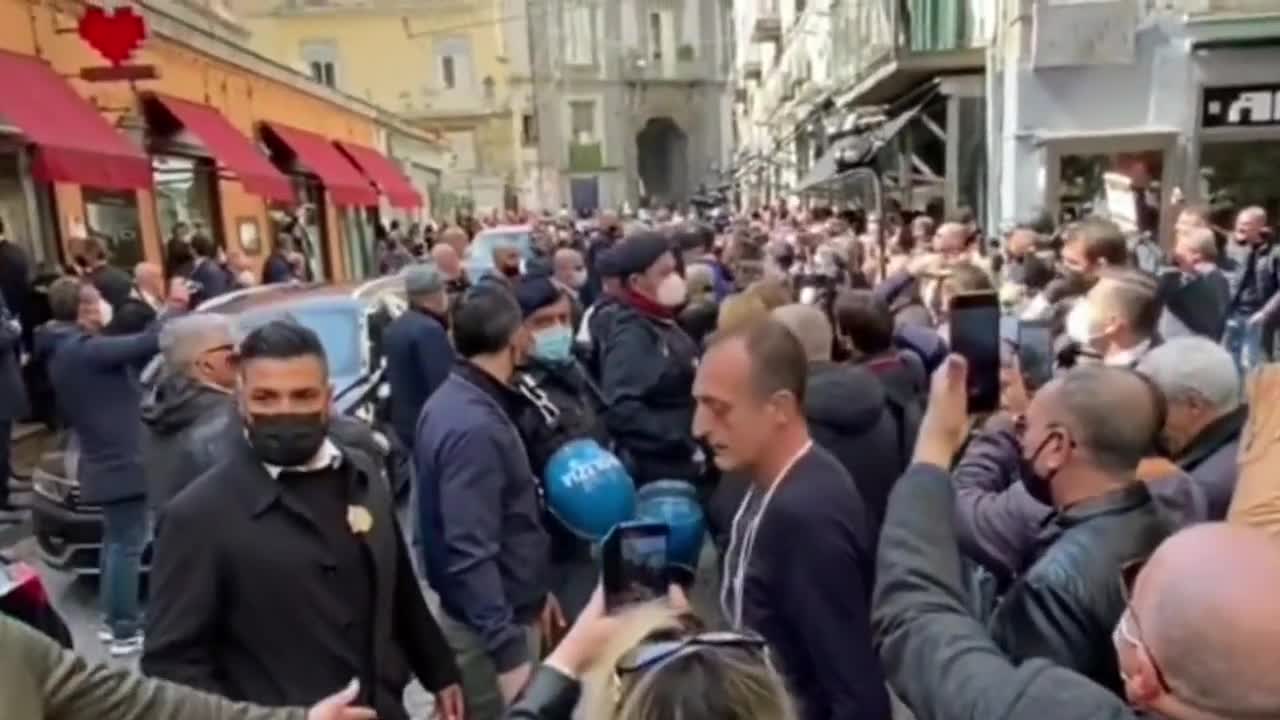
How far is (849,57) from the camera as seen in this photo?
2297 cm

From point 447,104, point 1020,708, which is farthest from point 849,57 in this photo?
point 447,104

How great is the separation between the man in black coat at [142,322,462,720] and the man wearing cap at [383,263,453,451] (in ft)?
11.9

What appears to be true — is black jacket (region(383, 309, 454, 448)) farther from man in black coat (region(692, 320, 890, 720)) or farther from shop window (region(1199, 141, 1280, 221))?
shop window (region(1199, 141, 1280, 221))

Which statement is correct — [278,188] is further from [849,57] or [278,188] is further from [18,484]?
[849,57]

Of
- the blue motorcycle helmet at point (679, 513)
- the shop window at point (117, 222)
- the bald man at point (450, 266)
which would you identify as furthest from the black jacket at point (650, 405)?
the shop window at point (117, 222)

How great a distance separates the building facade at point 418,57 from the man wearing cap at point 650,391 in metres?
41.2

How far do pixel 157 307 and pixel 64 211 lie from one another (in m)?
4.58

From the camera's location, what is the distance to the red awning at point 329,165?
747 inches

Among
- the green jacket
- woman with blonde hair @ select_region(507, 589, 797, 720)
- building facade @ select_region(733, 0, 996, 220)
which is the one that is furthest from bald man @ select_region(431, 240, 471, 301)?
woman with blonde hair @ select_region(507, 589, 797, 720)

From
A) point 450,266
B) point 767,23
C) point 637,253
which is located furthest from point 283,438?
point 767,23

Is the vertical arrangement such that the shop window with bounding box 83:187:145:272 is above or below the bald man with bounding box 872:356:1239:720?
above

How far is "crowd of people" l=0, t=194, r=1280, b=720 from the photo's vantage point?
1.77 m

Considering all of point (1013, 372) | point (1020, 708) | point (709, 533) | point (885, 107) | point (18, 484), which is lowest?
point (18, 484)

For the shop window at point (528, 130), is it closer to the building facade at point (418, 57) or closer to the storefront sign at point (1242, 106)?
the building facade at point (418, 57)
